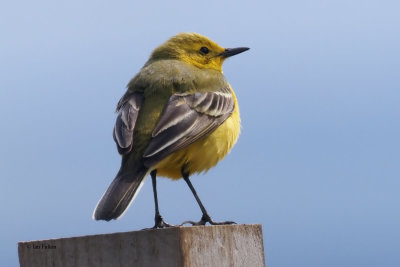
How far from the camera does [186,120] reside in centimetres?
626

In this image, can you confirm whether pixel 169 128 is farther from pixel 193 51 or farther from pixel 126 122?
pixel 193 51

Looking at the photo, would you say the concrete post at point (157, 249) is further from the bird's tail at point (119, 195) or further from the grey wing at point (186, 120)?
the grey wing at point (186, 120)

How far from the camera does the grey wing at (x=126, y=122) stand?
5883mm

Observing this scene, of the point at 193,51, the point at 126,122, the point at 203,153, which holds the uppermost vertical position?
the point at 193,51

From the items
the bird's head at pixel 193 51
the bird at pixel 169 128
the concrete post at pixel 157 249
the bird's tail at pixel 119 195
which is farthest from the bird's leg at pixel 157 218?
the bird's head at pixel 193 51

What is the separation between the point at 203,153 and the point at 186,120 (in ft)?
1.33

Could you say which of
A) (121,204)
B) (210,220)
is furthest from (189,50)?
(121,204)

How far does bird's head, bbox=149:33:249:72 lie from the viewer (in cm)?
839

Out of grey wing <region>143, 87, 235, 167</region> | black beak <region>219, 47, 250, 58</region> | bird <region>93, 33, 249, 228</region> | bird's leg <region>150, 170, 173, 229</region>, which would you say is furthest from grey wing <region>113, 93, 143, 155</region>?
black beak <region>219, 47, 250, 58</region>

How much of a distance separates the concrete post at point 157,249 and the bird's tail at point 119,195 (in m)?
0.85

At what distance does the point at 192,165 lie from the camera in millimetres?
6613

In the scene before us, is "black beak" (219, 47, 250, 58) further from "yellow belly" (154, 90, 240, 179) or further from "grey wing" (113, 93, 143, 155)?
"grey wing" (113, 93, 143, 155)

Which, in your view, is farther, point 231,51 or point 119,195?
point 231,51

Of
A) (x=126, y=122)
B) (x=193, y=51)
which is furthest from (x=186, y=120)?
(x=193, y=51)
